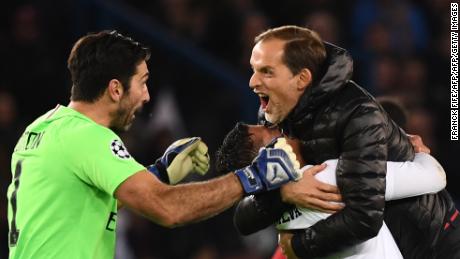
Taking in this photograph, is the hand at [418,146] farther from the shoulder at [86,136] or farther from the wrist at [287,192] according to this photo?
the shoulder at [86,136]

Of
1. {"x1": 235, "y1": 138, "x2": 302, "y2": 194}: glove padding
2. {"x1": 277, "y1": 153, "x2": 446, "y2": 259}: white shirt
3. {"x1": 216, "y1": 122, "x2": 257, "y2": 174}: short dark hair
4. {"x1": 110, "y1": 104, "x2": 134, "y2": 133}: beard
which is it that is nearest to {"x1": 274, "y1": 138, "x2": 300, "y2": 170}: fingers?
{"x1": 235, "y1": 138, "x2": 302, "y2": 194}: glove padding

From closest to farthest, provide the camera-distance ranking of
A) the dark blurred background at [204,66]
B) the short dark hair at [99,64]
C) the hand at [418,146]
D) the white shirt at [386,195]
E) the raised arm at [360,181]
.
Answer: the raised arm at [360,181] → the white shirt at [386,195] → the short dark hair at [99,64] → the hand at [418,146] → the dark blurred background at [204,66]

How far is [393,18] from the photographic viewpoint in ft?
24.3

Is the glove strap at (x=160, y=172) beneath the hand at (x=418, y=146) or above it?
beneath

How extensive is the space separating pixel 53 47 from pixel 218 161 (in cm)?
384

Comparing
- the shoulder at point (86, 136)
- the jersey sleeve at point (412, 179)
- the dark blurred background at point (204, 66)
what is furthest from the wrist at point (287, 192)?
the dark blurred background at point (204, 66)

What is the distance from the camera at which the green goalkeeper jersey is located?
3.46 meters

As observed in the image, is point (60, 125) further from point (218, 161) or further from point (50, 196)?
point (218, 161)

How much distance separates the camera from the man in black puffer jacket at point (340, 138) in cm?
345

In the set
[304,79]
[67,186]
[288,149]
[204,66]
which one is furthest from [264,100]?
[204,66]

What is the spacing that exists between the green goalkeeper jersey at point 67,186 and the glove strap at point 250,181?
0.37m

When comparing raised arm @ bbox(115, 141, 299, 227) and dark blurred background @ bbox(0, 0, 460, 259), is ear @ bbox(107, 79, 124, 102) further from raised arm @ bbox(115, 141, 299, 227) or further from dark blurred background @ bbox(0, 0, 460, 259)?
dark blurred background @ bbox(0, 0, 460, 259)

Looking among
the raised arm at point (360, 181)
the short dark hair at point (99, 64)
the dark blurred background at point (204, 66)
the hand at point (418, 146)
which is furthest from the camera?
the dark blurred background at point (204, 66)

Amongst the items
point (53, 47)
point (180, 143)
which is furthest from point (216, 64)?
point (180, 143)
